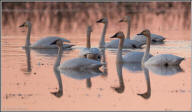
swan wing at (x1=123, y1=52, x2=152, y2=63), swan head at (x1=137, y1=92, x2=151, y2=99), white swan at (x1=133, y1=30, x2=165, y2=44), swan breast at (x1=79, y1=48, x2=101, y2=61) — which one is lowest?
swan head at (x1=137, y1=92, x2=151, y2=99)

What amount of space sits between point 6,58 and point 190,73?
4.91m

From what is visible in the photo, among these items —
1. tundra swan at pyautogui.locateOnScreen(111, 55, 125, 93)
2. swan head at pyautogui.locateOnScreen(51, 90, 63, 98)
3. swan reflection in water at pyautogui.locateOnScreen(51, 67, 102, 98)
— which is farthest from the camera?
swan reflection in water at pyautogui.locateOnScreen(51, 67, 102, 98)

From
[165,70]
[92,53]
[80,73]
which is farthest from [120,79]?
[92,53]

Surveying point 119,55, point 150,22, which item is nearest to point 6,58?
point 119,55

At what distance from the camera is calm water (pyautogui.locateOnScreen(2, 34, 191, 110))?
9.09 metres

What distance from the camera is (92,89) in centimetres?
1031

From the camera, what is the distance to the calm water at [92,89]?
909cm

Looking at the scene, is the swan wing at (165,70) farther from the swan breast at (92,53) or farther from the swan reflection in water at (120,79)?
the swan breast at (92,53)

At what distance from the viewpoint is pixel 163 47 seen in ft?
58.3

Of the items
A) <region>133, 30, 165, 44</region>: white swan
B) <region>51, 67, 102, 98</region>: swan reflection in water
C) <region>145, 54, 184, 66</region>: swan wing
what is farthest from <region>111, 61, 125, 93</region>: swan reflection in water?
<region>133, 30, 165, 44</region>: white swan

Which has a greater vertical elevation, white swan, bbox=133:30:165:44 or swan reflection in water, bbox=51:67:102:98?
white swan, bbox=133:30:165:44

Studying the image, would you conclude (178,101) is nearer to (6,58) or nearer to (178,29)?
(6,58)

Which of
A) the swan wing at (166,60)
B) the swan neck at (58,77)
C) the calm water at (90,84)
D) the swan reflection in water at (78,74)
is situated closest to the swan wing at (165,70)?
the calm water at (90,84)

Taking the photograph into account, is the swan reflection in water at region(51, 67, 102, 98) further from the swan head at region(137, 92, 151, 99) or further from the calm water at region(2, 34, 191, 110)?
the swan head at region(137, 92, 151, 99)
